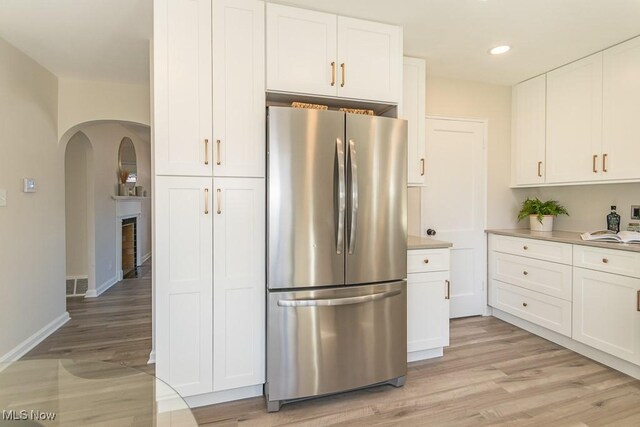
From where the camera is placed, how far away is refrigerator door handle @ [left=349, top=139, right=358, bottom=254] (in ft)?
6.53

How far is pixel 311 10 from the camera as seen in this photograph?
2.16 metres

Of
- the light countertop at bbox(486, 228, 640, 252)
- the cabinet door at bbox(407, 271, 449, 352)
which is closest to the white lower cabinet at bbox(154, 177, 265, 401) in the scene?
the cabinet door at bbox(407, 271, 449, 352)

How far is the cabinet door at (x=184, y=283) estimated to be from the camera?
1900 millimetres

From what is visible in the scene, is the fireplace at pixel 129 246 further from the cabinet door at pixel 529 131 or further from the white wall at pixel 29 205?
the cabinet door at pixel 529 131

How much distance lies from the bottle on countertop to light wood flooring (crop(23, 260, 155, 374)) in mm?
4049

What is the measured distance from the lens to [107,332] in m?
3.22

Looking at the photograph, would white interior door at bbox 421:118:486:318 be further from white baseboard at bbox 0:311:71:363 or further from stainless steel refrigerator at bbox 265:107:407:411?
white baseboard at bbox 0:311:71:363

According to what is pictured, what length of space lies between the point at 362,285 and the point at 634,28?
2803 millimetres

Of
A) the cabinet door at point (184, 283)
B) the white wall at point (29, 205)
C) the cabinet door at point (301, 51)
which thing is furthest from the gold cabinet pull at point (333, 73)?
the white wall at point (29, 205)

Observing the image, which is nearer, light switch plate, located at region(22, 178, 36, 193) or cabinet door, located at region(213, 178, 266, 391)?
cabinet door, located at region(213, 178, 266, 391)

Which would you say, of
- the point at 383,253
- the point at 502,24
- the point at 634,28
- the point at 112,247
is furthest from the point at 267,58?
the point at 112,247

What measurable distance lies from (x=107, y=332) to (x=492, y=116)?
15.2 ft

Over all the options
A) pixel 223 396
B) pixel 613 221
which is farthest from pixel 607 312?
pixel 223 396

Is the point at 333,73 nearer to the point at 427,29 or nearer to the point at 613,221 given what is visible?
the point at 427,29
